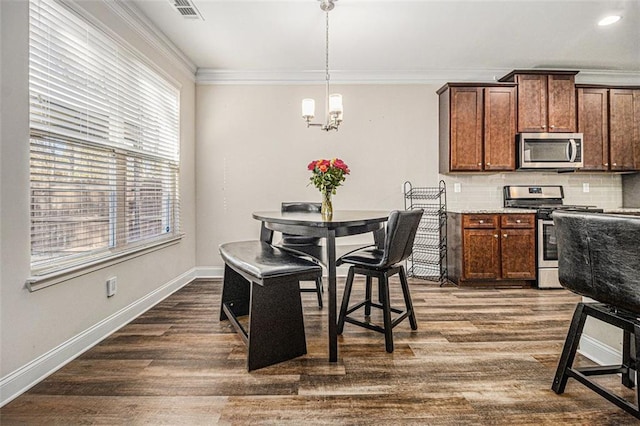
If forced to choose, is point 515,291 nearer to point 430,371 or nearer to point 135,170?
point 430,371

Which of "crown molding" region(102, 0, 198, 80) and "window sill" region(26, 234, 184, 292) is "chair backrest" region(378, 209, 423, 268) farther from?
"crown molding" region(102, 0, 198, 80)

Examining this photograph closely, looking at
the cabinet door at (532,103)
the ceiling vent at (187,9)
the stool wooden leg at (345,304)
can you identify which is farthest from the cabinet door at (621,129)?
the ceiling vent at (187,9)

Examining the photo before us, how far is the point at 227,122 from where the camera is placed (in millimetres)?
4305

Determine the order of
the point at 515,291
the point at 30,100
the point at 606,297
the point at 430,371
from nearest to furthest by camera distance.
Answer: the point at 606,297 → the point at 30,100 → the point at 430,371 → the point at 515,291

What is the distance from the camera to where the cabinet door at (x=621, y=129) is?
413cm

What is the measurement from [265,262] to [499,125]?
3381mm

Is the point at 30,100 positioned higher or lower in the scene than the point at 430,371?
higher

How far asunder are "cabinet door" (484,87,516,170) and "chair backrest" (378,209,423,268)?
227 cm

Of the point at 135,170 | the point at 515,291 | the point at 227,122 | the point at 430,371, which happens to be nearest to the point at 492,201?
the point at 515,291

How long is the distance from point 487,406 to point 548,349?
0.92m

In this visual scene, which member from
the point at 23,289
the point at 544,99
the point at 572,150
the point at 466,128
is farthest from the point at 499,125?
the point at 23,289

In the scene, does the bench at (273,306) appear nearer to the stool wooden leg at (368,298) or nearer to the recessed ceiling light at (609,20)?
the stool wooden leg at (368,298)

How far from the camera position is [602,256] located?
145cm

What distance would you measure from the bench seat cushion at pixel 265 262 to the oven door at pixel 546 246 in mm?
2980
